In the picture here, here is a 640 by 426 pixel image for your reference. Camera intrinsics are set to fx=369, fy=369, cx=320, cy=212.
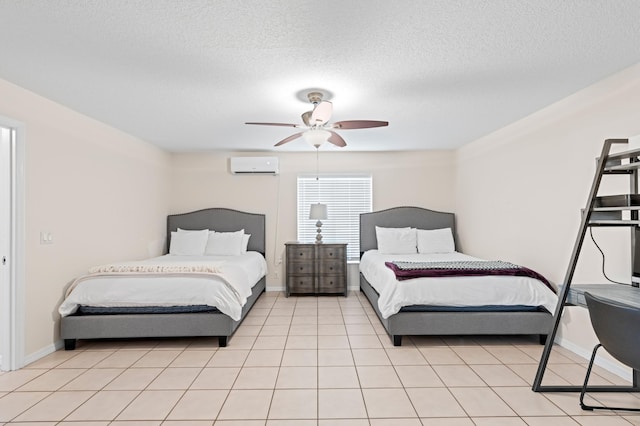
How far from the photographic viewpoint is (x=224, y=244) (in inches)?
227

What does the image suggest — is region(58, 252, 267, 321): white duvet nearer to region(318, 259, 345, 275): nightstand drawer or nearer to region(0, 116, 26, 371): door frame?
region(0, 116, 26, 371): door frame

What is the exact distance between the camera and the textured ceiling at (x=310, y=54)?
6.75ft

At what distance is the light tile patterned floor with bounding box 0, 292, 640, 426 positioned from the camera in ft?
7.68

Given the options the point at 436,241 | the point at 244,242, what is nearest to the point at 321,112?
the point at 244,242

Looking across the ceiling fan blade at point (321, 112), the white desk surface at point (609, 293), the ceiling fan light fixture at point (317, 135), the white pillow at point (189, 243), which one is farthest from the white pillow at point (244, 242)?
the white desk surface at point (609, 293)

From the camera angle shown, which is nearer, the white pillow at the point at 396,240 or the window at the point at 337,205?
the white pillow at the point at 396,240

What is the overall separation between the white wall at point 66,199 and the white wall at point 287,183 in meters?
1.19

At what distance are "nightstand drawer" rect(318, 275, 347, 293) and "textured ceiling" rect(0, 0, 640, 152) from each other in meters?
2.75

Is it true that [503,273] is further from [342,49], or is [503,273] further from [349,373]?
[342,49]

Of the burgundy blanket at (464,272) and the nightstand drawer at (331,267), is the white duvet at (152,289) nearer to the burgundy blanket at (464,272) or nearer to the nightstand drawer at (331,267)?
the burgundy blanket at (464,272)

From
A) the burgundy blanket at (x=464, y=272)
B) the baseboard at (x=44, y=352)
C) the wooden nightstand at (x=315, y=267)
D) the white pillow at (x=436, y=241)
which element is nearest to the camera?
the baseboard at (x=44, y=352)

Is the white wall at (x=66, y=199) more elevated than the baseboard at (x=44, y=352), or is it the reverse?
the white wall at (x=66, y=199)

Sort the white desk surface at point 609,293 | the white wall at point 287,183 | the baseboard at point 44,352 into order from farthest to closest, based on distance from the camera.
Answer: the white wall at point 287,183 → the baseboard at point 44,352 → the white desk surface at point 609,293

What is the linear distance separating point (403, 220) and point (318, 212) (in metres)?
1.46
